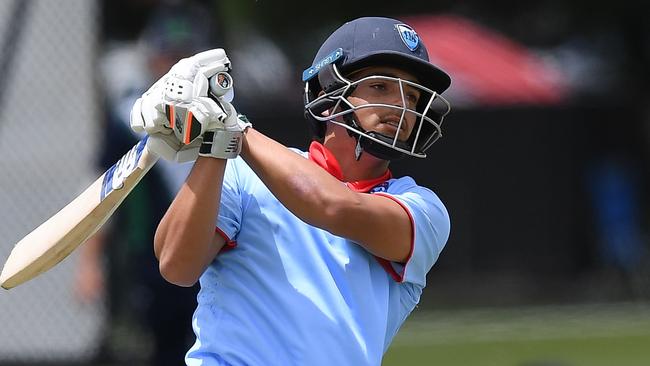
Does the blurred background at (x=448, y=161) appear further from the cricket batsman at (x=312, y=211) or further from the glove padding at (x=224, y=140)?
the glove padding at (x=224, y=140)

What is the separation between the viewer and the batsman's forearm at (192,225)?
2594mm

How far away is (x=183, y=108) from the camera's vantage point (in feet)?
8.32

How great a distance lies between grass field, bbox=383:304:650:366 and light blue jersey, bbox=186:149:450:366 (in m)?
4.09

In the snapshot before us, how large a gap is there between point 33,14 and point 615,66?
6833mm

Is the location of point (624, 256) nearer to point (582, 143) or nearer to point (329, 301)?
point (582, 143)

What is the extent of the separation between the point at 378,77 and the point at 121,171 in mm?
609

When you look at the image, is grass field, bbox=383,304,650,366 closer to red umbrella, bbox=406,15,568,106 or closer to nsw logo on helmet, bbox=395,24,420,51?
red umbrella, bbox=406,15,568,106

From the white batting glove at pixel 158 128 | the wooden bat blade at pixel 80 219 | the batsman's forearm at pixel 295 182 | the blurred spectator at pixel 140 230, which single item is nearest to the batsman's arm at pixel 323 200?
the batsman's forearm at pixel 295 182

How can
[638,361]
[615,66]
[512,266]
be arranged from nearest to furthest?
[638,361] → [512,266] → [615,66]

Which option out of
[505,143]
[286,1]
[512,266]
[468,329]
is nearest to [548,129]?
[505,143]

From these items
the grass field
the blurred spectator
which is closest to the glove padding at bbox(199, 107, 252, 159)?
the blurred spectator

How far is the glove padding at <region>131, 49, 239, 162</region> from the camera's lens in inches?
100

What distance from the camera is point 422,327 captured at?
896 cm

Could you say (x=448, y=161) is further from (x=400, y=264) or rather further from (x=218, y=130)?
(x=218, y=130)
